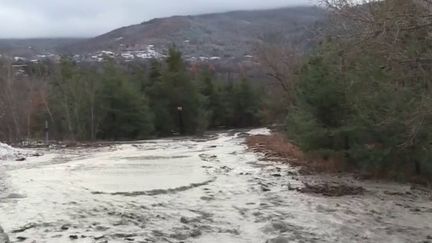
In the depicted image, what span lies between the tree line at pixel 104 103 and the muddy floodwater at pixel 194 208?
39.7 metres

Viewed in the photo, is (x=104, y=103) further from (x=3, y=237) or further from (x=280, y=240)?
(x=280, y=240)

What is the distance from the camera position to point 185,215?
560 inches

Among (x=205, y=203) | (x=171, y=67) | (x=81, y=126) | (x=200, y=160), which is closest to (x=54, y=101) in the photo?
(x=81, y=126)

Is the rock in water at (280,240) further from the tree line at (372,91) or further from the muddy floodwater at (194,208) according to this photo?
the tree line at (372,91)

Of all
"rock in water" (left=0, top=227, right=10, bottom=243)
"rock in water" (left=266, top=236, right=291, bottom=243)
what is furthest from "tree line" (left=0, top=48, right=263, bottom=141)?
"rock in water" (left=266, top=236, right=291, bottom=243)

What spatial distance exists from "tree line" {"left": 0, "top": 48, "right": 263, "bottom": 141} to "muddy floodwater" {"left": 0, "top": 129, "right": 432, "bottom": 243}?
39671mm

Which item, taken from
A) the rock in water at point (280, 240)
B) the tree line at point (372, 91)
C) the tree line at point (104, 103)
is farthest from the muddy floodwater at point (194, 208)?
the tree line at point (104, 103)

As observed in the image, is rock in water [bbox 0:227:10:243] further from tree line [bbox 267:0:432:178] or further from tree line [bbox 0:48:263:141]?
tree line [bbox 0:48:263:141]

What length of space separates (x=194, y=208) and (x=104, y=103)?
49.8 meters

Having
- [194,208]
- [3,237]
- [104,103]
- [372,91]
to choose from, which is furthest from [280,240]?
[104,103]

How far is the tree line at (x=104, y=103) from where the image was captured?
6344 centimetres

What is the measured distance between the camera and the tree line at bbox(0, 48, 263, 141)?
63.4 meters

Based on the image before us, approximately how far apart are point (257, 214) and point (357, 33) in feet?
16.8

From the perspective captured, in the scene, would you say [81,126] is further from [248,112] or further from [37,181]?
[37,181]
